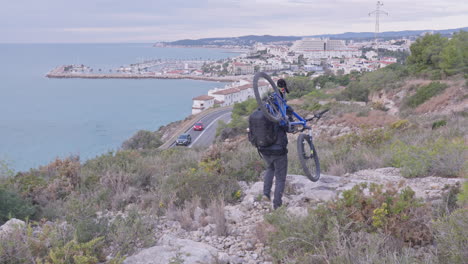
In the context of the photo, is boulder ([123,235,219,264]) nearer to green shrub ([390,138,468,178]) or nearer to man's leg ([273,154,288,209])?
man's leg ([273,154,288,209])

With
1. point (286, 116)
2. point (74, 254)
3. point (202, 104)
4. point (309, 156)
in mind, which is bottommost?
point (202, 104)

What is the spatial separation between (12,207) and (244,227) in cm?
332

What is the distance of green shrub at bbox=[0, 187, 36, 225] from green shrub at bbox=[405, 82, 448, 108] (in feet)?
74.1

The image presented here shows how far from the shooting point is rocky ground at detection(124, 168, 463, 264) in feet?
12.4

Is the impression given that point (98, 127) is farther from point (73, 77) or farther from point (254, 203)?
point (73, 77)

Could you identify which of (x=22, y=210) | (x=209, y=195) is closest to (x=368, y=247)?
(x=209, y=195)

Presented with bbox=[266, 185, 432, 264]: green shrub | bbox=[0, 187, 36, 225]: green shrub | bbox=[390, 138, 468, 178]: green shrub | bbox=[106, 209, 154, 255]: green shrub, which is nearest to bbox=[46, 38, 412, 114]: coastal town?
bbox=[390, 138, 468, 178]: green shrub

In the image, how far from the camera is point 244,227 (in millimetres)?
4797

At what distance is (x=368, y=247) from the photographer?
11.0 feet

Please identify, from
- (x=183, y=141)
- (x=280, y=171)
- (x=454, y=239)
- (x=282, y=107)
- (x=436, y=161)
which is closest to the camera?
(x=454, y=239)

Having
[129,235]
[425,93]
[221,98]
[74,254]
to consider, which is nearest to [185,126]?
[425,93]

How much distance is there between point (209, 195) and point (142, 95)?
80.6 metres

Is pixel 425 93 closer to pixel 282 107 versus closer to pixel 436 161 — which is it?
pixel 436 161

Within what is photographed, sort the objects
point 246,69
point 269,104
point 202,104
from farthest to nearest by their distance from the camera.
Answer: point 246,69
point 202,104
point 269,104
